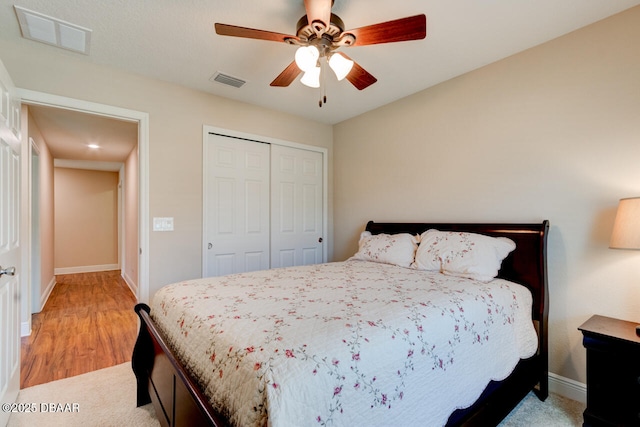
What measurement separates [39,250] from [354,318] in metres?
4.75

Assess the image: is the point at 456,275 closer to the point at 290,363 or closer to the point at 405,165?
the point at 405,165

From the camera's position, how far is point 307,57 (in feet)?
5.81

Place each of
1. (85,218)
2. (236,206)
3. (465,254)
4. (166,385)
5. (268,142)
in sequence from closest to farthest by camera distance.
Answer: (166,385), (465,254), (236,206), (268,142), (85,218)

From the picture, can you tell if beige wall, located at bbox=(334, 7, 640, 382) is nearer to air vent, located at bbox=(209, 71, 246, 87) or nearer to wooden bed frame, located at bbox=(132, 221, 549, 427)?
wooden bed frame, located at bbox=(132, 221, 549, 427)

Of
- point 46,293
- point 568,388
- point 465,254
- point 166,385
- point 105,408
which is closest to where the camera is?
point 166,385

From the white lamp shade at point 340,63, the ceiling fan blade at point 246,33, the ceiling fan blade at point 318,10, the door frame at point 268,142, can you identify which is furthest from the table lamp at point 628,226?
the door frame at point 268,142

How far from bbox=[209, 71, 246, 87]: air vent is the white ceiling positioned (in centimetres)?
6

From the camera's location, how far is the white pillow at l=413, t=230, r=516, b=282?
209 cm

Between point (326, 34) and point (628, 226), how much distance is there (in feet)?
6.54

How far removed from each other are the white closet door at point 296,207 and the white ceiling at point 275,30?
1.05m

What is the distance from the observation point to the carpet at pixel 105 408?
1827mm

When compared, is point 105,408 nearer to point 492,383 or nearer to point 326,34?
point 492,383

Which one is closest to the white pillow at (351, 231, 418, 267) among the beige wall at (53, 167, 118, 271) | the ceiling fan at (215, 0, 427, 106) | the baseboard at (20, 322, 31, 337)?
the ceiling fan at (215, 0, 427, 106)

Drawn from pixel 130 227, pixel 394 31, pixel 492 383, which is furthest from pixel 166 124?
pixel 130 227
